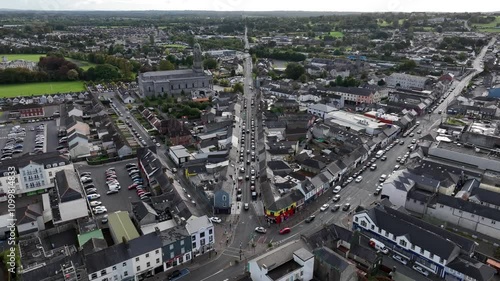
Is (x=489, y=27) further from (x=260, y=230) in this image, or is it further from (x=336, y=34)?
(x=260, y=230)

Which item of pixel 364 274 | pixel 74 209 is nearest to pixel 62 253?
pixel 74 209

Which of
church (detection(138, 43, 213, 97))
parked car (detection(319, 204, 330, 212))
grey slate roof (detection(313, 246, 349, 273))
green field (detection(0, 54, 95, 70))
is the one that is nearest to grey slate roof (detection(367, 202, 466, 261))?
parked car (detection(319, 204, 330, 212))

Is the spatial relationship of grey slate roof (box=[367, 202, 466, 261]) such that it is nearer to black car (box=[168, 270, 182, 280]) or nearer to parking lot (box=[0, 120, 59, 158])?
black car (box=[168, 270, 182, 280])

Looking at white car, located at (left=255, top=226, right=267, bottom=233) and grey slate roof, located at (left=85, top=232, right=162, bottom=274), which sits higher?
grey slate roof, located at (left=85, top=232, right=162, bottom=274)

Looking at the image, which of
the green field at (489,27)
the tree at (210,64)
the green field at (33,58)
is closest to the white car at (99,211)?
the tree at (210,64)

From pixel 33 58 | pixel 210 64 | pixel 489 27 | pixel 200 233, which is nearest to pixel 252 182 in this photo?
pixel 200 233

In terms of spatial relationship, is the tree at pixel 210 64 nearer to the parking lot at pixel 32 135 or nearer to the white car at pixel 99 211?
the parking lot at pixel 32 135
